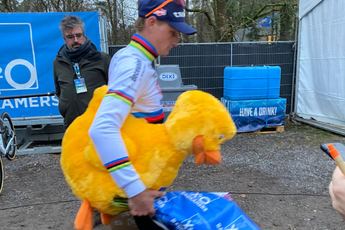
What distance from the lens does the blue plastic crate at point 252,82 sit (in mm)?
6203

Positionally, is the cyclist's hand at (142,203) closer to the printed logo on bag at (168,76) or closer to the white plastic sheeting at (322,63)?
the printed logo on bag at (168,76)

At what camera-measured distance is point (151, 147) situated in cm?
122

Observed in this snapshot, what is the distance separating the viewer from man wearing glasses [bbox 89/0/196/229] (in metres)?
1.12

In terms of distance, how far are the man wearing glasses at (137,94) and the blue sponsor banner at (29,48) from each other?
14.7 ft

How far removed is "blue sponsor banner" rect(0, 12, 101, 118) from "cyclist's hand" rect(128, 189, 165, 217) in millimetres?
4824

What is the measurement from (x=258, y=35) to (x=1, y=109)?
18.3m

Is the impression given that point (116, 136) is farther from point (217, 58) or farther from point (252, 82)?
point (217, 58)

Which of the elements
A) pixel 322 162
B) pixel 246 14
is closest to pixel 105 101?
pixel 322 162

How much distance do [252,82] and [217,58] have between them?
4.50 ft

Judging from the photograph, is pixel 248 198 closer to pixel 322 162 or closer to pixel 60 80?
pixel 322 162

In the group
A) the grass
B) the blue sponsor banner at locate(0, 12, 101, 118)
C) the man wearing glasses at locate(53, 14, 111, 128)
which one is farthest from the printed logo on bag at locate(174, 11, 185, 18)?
the grass

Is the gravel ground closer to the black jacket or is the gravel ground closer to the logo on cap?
the black jacket

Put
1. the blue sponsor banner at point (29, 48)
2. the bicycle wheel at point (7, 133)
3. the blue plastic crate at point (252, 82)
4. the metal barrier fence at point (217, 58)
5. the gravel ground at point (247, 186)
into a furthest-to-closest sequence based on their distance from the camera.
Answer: the metal barrier fence at point (217, 58) < the blue plastic crate at point (252, 82) < the blue sponsor banner at point (29, 48) < the bicycle wheel at point (7, 133) < the gravel ground at point (247, 186)

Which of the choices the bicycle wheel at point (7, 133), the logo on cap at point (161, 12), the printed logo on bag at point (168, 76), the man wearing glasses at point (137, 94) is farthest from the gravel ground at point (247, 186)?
the logo on cap at point (161, 12)
